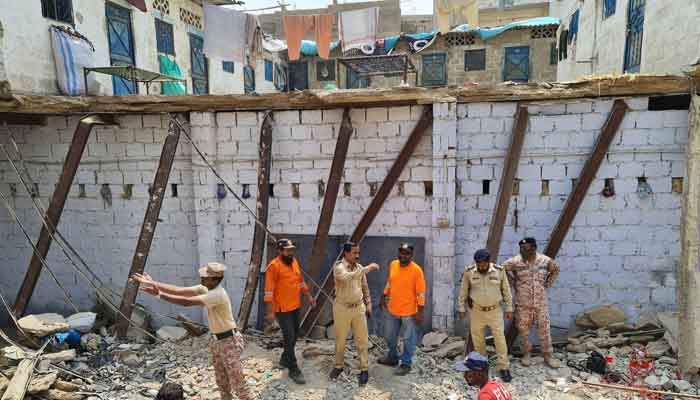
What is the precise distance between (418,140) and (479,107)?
94 cm

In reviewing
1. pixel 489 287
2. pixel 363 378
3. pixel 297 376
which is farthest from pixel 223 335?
pixel 489 287

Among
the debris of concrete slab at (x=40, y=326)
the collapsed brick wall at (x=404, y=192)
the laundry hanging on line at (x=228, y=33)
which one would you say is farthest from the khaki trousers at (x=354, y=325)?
the laundry hanging on line at (x=228, y=33)

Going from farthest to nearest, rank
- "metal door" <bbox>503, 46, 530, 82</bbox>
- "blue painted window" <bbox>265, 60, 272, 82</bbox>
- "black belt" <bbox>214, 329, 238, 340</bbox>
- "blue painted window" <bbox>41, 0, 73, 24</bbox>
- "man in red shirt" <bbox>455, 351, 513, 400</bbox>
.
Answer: "blue painted window" <bbox>265, 60, 272, 82</bbox>
"metal door" <bbox>503, 46, 530, 82</bbox>
"blue painted window" <bbox>41, 0, 73, 24</bbox>
"black belt" <bbox>214, 329, 238, 340</bbox>
"man in red shirt" <bbox>455, 351, 513, 400</bbox>

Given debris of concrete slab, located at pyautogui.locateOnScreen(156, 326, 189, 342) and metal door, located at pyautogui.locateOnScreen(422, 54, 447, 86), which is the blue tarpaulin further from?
debris of concrete slab, located at pyautogui.locateOnScreen(156, 326, 189, 342)

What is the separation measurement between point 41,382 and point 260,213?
316 centimetres

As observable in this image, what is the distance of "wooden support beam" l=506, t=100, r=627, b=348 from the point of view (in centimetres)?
545

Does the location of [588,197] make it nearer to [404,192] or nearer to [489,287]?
[489,287]

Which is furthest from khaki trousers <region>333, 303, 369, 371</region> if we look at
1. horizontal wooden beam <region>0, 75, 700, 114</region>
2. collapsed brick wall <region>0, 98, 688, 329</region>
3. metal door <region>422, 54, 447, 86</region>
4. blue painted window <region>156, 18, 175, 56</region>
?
metal door <region>422, 54, 447, 86</region>

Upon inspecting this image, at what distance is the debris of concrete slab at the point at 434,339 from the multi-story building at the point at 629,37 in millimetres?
4477

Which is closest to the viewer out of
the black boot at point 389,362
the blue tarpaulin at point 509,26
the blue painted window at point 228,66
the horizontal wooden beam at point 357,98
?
the horizontal wooden beam at point 357,98

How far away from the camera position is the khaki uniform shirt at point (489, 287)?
4.85 m

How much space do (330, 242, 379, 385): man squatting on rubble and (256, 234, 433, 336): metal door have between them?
3.88ft

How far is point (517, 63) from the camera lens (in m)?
16.9

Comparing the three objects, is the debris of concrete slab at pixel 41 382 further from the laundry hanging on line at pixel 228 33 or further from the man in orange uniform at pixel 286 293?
the laundry hanging on line at pixel 228 33
